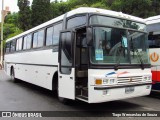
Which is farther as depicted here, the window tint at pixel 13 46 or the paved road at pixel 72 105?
the window tint at pixel 13 46

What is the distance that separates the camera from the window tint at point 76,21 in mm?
8259

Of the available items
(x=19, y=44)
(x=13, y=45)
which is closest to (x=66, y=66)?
(x=19, y=44)

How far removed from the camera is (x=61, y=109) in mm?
8734

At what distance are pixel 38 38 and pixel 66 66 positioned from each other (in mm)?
4090

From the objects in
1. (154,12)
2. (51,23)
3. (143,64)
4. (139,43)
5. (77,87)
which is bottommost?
(77,87)

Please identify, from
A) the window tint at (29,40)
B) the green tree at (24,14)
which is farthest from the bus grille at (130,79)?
the green tree at (24,14)

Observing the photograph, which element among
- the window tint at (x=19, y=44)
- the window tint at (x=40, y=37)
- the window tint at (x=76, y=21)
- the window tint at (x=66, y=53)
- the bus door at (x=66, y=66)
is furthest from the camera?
the window tint at (x=19, y=44)

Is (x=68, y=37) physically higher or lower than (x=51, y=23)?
lower

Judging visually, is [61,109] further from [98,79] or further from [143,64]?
[143,64]

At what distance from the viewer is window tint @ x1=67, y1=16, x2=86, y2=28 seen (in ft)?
27.1

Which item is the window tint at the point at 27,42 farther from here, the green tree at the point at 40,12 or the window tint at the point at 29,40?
→ the green tree at the point at 40,12

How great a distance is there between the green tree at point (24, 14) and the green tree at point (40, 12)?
83cm

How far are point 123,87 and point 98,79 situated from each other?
3.00 feet

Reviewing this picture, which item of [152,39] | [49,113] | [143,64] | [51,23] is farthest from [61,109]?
[152,39]
